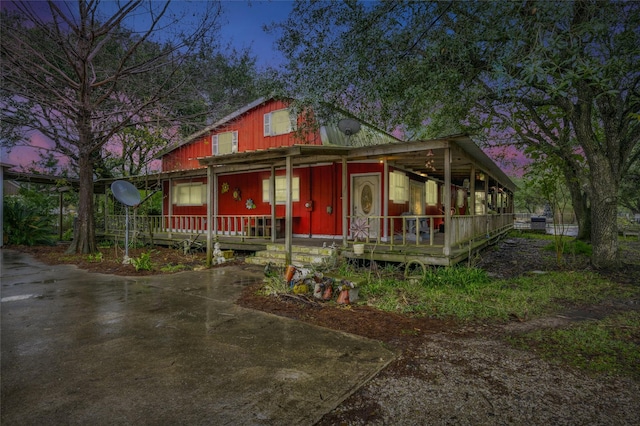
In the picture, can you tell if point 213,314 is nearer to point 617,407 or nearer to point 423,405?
point 423,405

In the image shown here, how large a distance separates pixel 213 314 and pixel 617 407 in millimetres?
4824

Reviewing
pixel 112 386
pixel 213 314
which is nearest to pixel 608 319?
pixel 213 314

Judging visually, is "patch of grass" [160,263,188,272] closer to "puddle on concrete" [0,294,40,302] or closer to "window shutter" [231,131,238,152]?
"puddle on concrete" [0,294,40,302]

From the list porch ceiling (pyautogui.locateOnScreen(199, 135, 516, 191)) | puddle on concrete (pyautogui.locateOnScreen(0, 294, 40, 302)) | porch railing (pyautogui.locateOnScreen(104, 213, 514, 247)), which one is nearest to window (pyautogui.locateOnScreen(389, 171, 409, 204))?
porch railing (pyautogui.locateOnScreen(104, 213, 514, 247))

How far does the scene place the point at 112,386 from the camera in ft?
9.92

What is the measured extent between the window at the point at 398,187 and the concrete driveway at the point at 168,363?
750 cm

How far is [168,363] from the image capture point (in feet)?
11.5

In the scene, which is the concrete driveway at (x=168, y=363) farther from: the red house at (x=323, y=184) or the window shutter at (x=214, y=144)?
the window shutter at (x=214, y=144)

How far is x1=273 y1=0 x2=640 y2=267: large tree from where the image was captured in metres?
5.98

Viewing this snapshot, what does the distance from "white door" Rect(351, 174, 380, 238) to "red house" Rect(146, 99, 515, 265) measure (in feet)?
0.12

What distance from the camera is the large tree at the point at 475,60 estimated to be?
598 cm

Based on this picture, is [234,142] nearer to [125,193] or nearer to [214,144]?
[214,144]

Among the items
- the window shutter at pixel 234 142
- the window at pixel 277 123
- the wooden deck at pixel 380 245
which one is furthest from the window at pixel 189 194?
the window at pixel 277 123

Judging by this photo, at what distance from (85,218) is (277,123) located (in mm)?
8179
